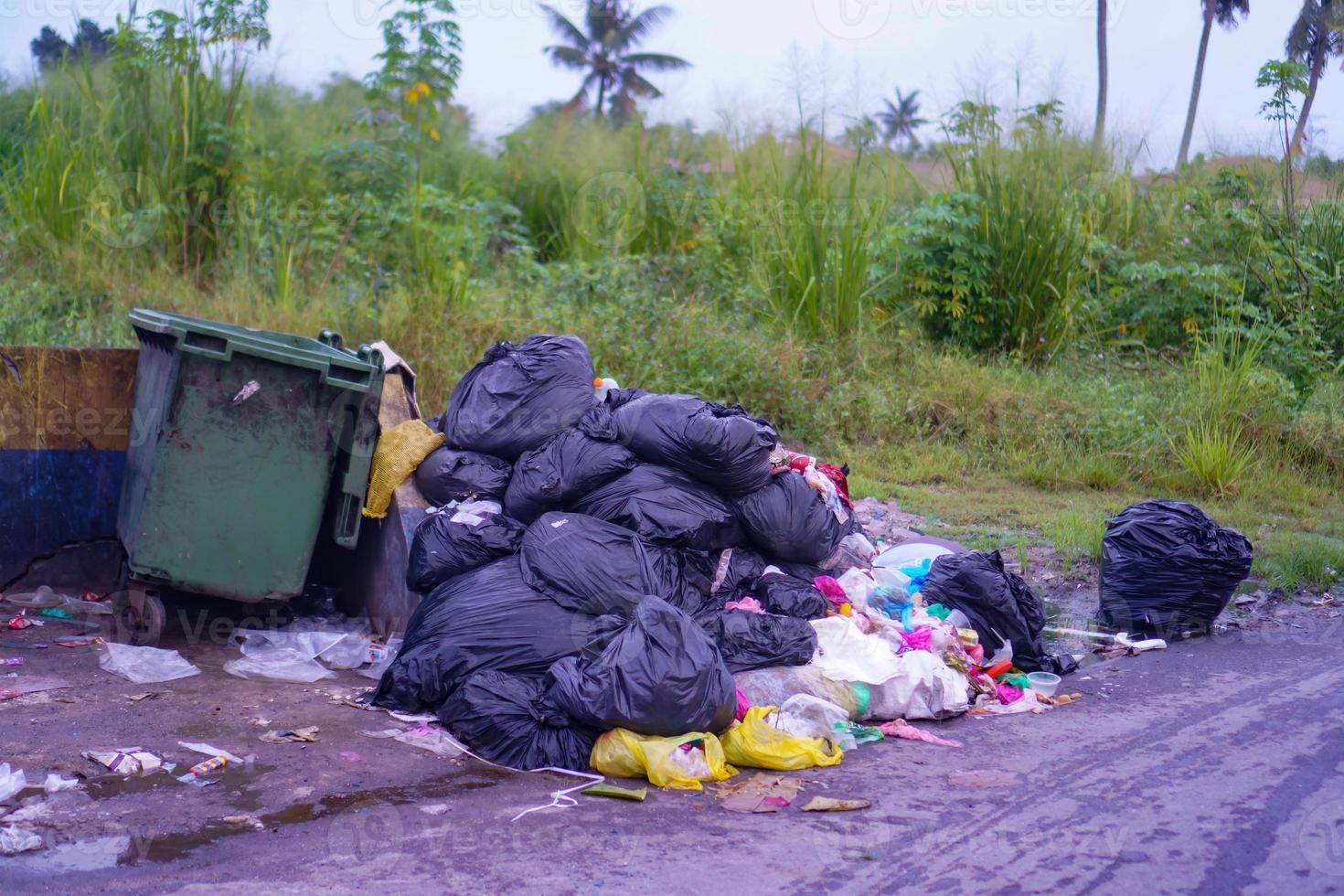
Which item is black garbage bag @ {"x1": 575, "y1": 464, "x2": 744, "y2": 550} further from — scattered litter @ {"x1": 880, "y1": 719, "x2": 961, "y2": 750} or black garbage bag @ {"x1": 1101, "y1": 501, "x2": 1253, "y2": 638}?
black garbage bag @ {"x1": 1101, "y1": 501, "x2": 1253, "y2": 638}

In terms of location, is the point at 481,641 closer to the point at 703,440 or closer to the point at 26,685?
the point at 703,440

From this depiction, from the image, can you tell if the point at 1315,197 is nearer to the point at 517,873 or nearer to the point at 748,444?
the point at 748,444

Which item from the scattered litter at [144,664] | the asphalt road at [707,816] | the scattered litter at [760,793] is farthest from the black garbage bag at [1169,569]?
the scattered litter at [144,664]

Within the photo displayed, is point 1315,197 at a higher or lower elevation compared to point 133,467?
higher

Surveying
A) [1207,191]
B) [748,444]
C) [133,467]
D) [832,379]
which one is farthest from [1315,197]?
[133,467]

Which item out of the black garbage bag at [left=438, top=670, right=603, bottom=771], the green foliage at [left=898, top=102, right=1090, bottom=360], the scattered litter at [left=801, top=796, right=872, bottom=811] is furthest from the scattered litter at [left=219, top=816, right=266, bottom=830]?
the green foliage at [left=898, top=102, right=1090, bottom=360]

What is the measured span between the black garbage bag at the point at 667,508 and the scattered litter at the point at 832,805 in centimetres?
126

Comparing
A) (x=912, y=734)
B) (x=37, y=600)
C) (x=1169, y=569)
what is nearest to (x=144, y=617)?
(x=37, y=600)

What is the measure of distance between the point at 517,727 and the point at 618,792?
17.2 inches

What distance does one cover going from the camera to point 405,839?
9.33ft

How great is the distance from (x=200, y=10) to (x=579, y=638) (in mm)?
7762

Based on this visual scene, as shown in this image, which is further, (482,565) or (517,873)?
(482,565)

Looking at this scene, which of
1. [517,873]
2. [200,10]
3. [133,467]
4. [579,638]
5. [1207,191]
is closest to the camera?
[517,873]

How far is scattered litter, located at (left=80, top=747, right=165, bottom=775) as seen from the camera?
3.18 metres
